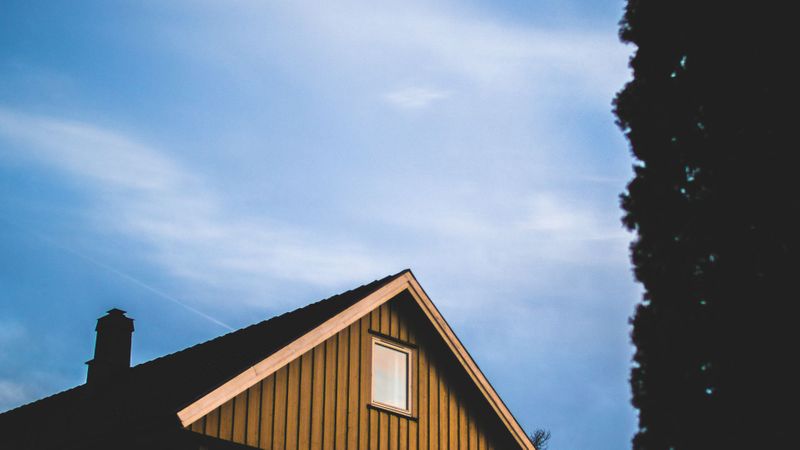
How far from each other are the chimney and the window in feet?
27.9

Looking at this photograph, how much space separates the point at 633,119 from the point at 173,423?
8134mm

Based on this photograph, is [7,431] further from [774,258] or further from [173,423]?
[774,258]

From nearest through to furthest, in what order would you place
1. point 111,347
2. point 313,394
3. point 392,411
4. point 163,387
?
point 313,394, point 163,387, point 392,411, point 111,347

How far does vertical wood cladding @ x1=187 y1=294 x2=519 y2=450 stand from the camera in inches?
570

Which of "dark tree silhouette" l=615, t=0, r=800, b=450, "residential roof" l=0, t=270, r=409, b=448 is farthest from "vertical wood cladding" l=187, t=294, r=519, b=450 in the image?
"dark tree silhouette" l=615, t=0, r=800, b=450

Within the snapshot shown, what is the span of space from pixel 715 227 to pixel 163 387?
424 inches

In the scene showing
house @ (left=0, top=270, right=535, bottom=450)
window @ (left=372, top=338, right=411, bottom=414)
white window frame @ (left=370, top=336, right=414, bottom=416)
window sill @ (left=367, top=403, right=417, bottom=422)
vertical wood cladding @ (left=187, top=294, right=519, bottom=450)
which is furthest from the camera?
window @ (left=372, top=338, right=411, bottom=414)

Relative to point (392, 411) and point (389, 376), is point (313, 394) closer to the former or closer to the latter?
point (392, 411)

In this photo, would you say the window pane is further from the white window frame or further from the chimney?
the chimney

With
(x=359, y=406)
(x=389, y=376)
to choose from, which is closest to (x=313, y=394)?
(x=359, y=406)

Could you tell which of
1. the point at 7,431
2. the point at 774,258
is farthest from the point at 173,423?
the point at 774,258

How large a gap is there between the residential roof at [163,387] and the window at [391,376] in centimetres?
123

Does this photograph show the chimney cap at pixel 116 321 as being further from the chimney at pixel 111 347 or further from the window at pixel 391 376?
the window at pixel 391 376

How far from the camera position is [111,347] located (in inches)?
897
